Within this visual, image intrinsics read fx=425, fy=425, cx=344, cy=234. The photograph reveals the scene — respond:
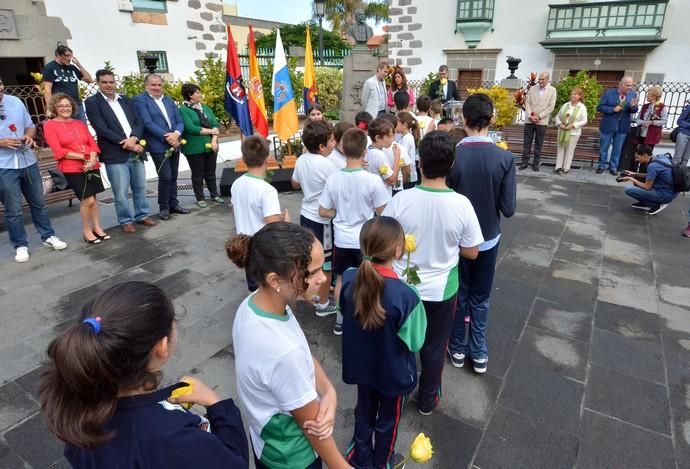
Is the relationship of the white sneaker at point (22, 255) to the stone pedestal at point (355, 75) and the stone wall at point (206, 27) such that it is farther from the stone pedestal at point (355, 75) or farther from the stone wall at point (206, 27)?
the stone wall at point (206, 27)

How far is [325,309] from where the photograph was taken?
12.2ft

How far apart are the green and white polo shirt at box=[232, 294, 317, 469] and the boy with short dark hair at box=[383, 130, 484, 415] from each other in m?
1.03

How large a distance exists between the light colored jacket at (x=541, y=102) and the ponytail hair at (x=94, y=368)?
9.07 meters

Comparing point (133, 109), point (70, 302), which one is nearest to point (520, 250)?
point (70, 302)

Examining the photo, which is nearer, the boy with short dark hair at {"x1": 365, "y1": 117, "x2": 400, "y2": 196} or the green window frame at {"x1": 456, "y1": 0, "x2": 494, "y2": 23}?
the boy with short dark hair at {"x1": 365, "y1": 117, "x2": 400, "y2": 196}

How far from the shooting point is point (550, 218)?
6.27 meters

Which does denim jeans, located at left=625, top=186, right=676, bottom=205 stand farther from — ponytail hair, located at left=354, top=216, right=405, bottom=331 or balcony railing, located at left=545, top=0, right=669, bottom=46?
balcony railing, located at left=545, top=0, right=669, bottom=46

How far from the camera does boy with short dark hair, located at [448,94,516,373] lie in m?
2.76

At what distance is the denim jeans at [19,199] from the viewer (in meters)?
4.59

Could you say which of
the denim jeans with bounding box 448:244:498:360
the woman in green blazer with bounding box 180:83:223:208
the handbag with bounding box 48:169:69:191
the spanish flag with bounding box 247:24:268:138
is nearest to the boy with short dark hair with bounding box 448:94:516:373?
the denim jeans with bounding box 448:244:498:360

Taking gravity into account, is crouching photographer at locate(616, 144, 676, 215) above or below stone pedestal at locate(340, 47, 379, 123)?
below

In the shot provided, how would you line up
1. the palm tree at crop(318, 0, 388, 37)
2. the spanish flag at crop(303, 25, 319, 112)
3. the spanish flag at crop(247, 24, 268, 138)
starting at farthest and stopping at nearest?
the palm tree at crop(318, 0, 388, 37) < the spanish flag at crop(303, 25, 319, 112) < the spanish flag at crop(247, 24, 268, 138)

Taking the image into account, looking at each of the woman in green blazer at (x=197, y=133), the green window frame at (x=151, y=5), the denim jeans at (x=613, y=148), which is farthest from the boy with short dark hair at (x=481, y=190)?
the green window frame at (x=151, y=5)

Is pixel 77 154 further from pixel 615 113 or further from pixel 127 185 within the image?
pixel 615 113
